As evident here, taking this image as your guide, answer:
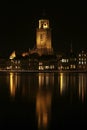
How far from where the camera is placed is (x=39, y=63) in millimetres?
133750

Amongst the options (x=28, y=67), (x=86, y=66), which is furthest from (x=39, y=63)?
(x=86, y=66)

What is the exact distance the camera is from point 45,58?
130 m

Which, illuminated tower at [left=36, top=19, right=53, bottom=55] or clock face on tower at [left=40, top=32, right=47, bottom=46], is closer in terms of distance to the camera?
illuminated tower at [left=36, top=19, right=53, bottom=55]

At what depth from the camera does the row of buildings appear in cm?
13125

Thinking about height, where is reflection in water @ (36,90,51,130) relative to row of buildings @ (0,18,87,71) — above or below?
below

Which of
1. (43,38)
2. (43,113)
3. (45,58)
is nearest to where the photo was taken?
(43,113)

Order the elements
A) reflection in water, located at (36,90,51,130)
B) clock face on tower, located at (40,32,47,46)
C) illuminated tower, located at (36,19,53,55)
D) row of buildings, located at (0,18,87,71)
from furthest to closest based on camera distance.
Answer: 1. clock face on tower, located at (40,32,47,46)
2. illuminated tower, located at (36,19,53,55)
3. row of buildings, located at (0,18,87,71)
4. reflection in water, located at (36,90,51,130)

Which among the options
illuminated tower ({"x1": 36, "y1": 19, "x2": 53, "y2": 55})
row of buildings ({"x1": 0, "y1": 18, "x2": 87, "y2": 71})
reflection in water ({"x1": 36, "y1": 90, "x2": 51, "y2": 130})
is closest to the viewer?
reflection in water ({"x1": 36, "y1": 90, "x2": 51, "y2": 130})

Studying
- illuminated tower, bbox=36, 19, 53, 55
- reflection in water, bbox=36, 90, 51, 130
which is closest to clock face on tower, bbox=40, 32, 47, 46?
illuminated tower, bbox=36, 19, 53, 55

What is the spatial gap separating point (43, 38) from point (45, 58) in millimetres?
9347

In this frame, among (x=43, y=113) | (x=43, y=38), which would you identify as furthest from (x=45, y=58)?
(x=43, y=113)

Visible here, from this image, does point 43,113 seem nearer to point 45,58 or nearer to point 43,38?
point 45,58

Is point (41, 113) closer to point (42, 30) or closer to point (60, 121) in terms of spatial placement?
point (60, 121)

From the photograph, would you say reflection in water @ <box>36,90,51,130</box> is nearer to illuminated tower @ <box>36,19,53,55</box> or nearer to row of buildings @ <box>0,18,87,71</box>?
row of buildings @ <box>0,18,87,71</box>
